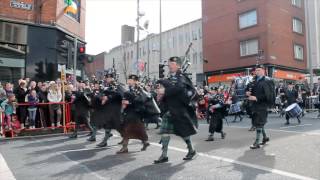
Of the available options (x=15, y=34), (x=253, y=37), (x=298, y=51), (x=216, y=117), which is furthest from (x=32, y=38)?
(x=298, y=51)

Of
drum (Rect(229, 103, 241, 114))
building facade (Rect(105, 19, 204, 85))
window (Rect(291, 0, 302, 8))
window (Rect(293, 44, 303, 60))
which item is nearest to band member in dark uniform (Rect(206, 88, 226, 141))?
drum (Rect(229, 103, 241, 114))

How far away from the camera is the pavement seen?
5.83 meters

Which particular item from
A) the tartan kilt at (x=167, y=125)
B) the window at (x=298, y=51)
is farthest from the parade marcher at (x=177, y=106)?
the window at (x=298, y=51)

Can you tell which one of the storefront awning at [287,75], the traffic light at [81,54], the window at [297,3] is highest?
the window at [297,3]

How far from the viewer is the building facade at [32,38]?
1647cm

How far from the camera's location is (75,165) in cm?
681

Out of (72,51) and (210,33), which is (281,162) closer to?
(72,51)

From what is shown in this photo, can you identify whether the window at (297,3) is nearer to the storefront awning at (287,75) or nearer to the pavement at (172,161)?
the storefront awning at (287,75)

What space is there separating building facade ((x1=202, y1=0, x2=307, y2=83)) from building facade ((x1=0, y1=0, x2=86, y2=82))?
19084 mm

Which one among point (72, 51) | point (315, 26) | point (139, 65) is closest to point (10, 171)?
point (72, 51)

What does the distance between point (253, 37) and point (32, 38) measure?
2259 cm

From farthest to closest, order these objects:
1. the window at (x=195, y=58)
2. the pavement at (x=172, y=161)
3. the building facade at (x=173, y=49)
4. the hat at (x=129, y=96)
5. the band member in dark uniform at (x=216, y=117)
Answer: the window at (x=195, y=58), the building facade at (x=173, y=49), the band member in dark uniform at (x=216, y=117), the hat at (x=129, y=96), the pavement at (x=172, y=161)

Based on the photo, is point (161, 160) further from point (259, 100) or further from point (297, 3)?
point (297, 3)

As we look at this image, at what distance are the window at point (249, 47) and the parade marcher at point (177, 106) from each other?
2791 cm
